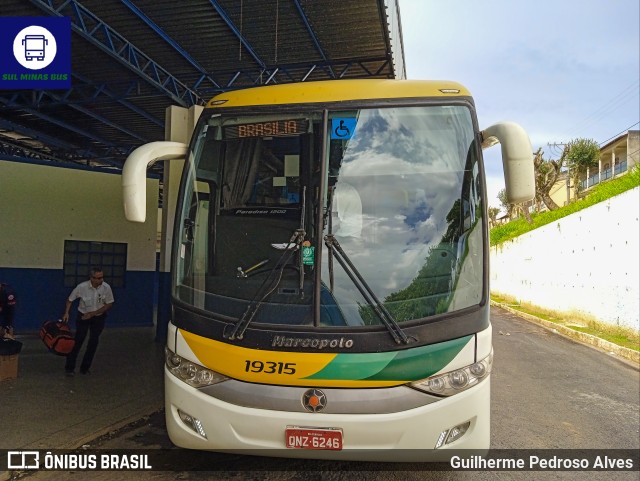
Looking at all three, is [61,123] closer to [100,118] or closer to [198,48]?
[100,118]

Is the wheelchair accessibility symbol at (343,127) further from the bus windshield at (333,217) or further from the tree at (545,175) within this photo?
the tree at (545,175)

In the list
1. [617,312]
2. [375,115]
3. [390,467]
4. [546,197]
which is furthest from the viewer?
[546,197]

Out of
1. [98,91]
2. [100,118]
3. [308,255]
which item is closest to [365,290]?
[308,255]

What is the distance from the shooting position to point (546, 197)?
3134 centimetres

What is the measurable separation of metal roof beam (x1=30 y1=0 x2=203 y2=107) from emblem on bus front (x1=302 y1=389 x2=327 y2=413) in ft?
29.3

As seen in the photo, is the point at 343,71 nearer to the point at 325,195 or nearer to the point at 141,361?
the point at 141,361

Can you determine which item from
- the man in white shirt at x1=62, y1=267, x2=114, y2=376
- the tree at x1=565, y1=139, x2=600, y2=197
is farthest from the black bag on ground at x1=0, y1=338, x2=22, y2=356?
the tree at x1=565, y1=139, x2=600, y2=197

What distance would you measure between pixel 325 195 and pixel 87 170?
9898mm

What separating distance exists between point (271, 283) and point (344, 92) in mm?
1521

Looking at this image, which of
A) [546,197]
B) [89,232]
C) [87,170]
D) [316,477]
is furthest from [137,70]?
[546,197]

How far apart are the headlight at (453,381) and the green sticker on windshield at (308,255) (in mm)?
1010

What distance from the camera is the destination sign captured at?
3844mm

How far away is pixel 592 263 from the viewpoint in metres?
A: 14.5

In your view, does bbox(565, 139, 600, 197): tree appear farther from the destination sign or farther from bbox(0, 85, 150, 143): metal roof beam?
the destination sign
